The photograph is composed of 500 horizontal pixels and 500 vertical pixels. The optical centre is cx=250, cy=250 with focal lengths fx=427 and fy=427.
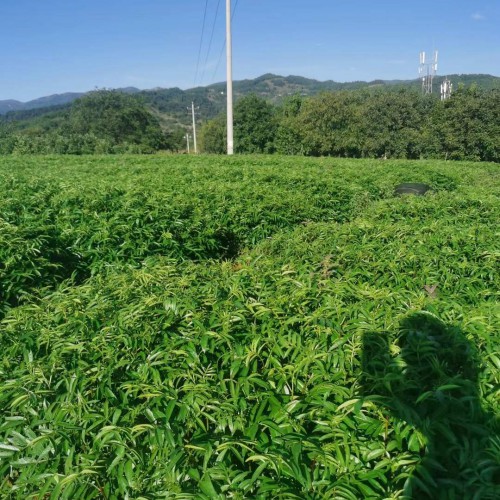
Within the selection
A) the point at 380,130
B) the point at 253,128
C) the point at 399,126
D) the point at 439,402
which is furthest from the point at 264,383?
the point at 253,128

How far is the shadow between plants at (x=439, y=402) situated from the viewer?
126 cm

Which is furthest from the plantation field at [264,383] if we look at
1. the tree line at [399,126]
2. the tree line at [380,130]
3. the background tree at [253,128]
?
the background tree at [253,128]

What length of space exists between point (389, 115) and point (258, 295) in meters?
36.2

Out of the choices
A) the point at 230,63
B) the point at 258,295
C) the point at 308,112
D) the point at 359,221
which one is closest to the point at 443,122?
the point at 308,112

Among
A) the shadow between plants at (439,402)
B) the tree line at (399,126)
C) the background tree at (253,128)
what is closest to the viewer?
the shadow between plants at (439,402)

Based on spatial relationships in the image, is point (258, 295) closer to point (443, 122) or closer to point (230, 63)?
point (230, 63)

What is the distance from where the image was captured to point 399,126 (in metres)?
34.8

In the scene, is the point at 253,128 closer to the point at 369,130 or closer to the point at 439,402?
the point at 369,130

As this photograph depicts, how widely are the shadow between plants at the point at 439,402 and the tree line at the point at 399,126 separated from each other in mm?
32840

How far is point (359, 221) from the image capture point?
14.8 ft

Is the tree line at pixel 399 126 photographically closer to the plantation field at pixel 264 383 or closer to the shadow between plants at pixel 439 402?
the plantation field at pixel 264 383

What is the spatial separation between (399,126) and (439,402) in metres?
36.8

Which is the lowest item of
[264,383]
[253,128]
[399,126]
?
[264,383]

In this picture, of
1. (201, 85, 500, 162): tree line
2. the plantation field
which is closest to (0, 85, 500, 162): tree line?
(201, 85, 500, 162): tree line
